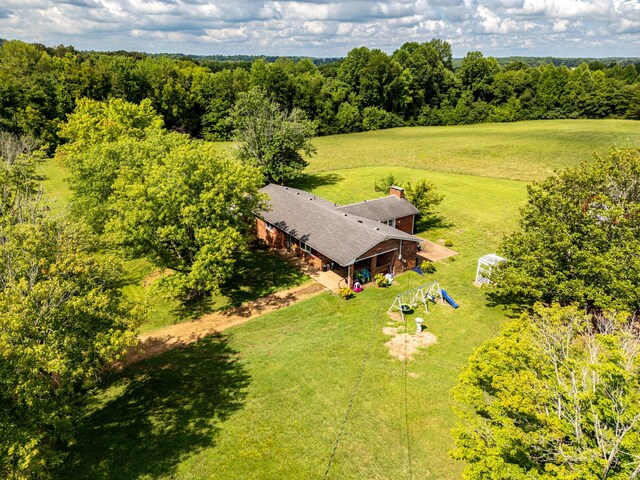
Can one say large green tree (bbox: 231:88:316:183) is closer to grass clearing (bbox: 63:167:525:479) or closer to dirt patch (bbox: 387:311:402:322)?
grass clearing (bbox: 63:167:525:479)

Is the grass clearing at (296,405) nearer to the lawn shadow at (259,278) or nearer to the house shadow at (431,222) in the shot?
the lawn shadow at (259,278)

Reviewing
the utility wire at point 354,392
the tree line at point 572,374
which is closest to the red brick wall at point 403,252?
the utility wire at point 354,392

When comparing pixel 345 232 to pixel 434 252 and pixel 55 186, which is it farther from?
pixel 55 186

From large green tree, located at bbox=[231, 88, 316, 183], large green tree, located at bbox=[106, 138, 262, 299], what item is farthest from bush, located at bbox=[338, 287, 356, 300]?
large green tree, located at bbox=[231, 88, 316, 183]

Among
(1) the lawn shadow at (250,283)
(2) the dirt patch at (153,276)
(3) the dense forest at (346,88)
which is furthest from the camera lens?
(3) the dense forest at (346,88)

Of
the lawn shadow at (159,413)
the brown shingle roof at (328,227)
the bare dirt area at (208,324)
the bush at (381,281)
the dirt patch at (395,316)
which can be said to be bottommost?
the lawn shadow at (159,413)

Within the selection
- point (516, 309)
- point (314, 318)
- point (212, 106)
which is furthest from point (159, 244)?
point (212, 106)

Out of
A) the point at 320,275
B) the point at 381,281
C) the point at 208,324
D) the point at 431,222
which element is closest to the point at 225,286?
the point at 208,324
